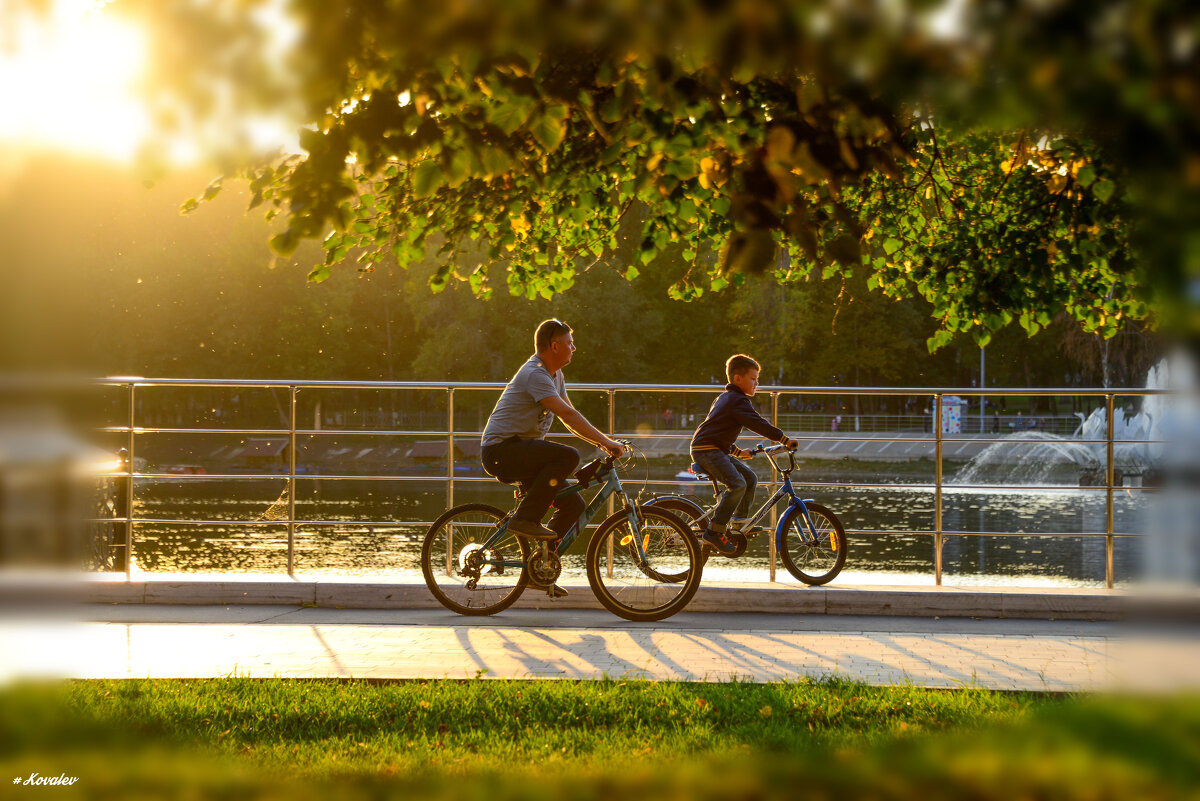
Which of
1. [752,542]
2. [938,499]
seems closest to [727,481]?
[938,499]

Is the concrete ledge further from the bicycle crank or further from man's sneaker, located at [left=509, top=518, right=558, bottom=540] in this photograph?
man's sneaker, located at [left=509, top=518, right=558, bottom=540]

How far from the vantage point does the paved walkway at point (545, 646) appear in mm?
6375

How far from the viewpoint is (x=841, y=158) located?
4.38 m

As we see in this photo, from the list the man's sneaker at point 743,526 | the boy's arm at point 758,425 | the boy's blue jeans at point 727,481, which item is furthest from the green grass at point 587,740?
the man's sneaker at point 743,526

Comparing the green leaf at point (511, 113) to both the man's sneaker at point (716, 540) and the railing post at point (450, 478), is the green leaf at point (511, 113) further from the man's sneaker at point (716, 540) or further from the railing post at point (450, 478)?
the man's sneaker at point (716, 540)

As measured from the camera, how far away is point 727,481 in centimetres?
965

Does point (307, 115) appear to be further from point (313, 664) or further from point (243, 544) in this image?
point (243, 544)

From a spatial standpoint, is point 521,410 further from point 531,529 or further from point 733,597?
point 733,597

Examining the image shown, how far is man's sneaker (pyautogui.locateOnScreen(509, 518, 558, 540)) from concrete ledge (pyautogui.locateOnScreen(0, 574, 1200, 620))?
102cm

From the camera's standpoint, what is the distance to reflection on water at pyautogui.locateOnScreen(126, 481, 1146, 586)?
14.2m

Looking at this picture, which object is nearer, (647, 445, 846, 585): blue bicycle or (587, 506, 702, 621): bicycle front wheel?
(587, 506, 702, 621): bicycle front wheel

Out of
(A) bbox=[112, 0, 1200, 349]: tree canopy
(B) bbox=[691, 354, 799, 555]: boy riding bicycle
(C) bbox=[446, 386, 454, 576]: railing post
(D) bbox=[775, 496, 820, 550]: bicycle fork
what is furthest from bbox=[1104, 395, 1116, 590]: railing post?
(C) bbox=[446, 386, 454, 576]: railing post

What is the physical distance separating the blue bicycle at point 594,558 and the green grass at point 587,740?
208 centimetres

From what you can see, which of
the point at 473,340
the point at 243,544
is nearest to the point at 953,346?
the point at 473,340
